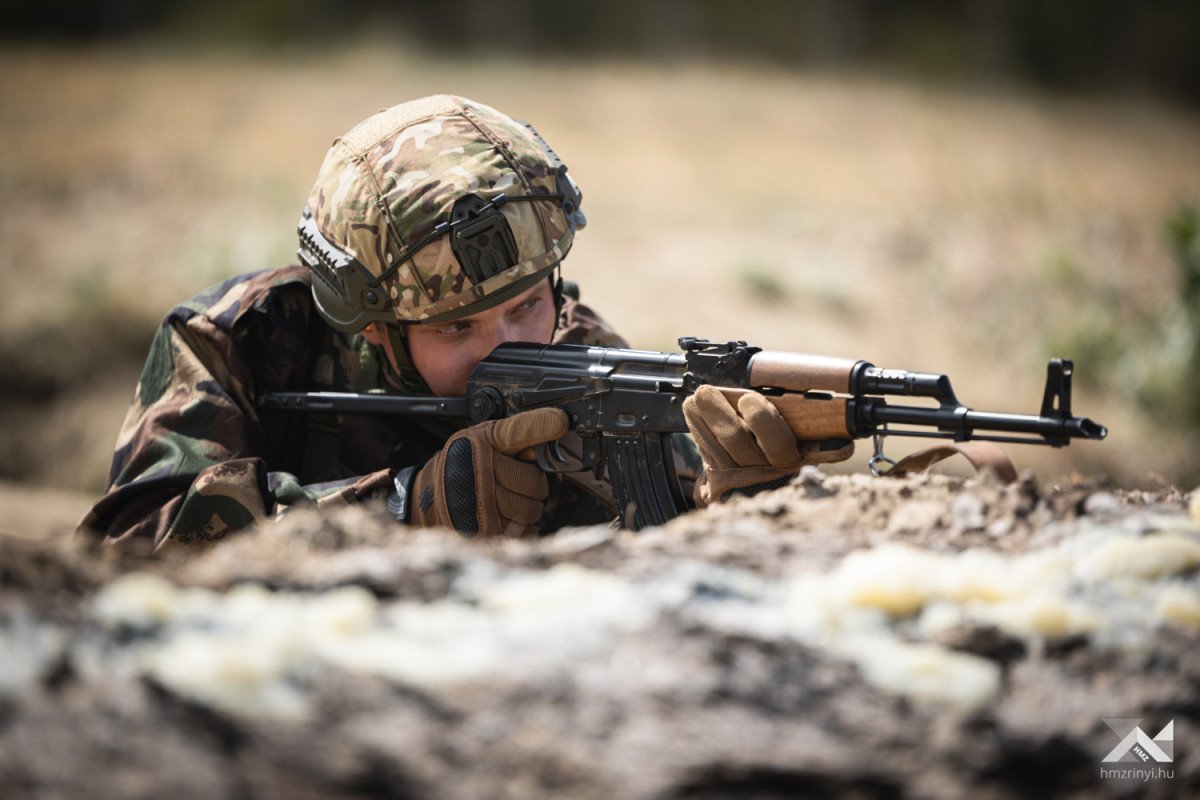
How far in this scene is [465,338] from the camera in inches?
158

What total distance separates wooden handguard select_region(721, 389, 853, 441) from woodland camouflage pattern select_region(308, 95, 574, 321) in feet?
3.22

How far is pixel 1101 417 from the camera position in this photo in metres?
10.6

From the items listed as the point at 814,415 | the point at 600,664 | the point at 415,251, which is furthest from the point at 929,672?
the point at 415,251

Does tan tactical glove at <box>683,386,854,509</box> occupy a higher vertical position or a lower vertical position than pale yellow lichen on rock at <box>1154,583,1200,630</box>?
higher

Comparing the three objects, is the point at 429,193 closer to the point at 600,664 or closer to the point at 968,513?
the point at 968,513

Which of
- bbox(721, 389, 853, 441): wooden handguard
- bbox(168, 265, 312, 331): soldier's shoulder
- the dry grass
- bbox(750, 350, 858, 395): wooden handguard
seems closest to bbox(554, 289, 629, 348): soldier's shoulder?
bbox(168, 265, 312, 331): soldier's shoulder

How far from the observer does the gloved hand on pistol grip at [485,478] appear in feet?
11.8

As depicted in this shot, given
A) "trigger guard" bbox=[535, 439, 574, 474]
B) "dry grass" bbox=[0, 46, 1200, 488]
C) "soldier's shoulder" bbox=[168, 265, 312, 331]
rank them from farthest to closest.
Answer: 1. "dry grass" bbox=[0, 46, 1200, 488]
2. "soldier's shoulder" bbox=[168, 265, 312, 331]
3. "trigger guard" bbox=[535, 439, 574, 474]

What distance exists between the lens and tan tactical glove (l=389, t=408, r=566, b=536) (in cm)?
360

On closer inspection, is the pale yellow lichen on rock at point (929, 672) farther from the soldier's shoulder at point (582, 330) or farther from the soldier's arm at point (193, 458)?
the soldier's shoulder at point (582, 330)

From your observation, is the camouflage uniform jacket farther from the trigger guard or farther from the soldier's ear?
the trigger guard

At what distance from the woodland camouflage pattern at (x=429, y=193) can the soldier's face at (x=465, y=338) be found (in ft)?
0.53

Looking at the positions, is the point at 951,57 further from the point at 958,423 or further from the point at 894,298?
the point at 958,423

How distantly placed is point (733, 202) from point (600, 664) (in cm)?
1267
